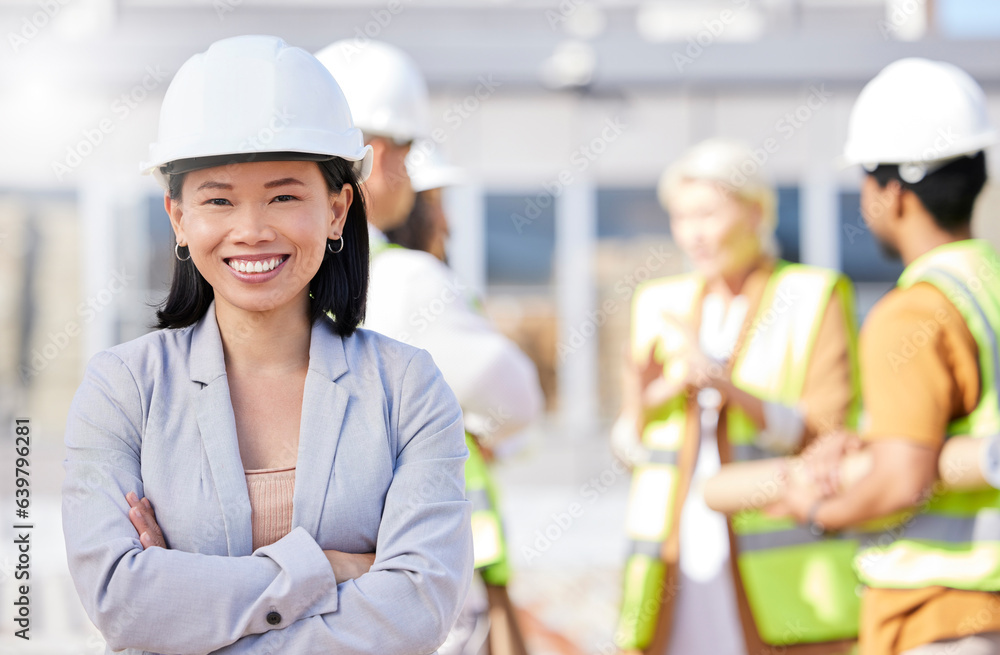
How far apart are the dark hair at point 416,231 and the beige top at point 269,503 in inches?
49.0

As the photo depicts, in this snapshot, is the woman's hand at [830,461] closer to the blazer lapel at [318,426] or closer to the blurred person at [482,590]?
the blurred person at [482,590]

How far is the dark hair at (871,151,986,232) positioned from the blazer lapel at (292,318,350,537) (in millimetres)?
→ 1658

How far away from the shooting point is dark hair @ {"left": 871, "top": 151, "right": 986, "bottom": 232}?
8.54 ft

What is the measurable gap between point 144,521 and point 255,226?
0.46m

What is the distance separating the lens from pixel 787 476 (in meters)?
2.88

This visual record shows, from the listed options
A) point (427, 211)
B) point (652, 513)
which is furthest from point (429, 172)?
point (652, 513)

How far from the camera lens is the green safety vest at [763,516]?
10.3 ft

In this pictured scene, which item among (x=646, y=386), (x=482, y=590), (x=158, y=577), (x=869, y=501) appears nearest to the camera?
(x=158, y=577)

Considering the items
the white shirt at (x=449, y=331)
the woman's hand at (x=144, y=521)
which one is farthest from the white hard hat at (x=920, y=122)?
the woman's hand at (x=144, y=521)

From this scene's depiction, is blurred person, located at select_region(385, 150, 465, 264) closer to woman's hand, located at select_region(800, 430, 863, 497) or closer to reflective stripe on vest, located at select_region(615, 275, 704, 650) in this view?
reflective stripe on vest, located at select_region(615, 275, 704, 650)

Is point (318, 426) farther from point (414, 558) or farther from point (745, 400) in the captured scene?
point (745, 400)

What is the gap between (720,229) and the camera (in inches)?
139

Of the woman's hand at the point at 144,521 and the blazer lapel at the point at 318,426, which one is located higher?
the blazer lapel at the point at 318,426

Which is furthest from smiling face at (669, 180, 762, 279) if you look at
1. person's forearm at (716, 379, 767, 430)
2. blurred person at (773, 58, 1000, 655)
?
blurred person at (773, 58, 1000, 655)
